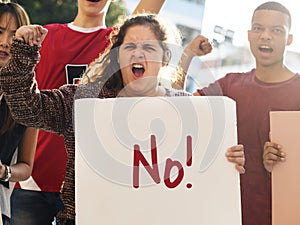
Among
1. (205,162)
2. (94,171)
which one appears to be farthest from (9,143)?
(205,162)

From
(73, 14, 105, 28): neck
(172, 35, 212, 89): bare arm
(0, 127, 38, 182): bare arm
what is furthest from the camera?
(73, 14, 105, 28): neck

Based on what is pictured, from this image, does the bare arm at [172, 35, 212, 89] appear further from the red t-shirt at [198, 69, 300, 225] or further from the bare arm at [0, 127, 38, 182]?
the bare arm at [0, 127, 38, 182]

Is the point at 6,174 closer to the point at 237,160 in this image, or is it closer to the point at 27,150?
the point at 27,150

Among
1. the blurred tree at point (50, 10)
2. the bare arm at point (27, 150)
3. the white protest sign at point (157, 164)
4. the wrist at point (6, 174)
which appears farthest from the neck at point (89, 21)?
the blurred tree at point (50, 10)

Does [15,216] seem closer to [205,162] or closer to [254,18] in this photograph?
[205,162]

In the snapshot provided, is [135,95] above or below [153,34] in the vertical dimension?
below

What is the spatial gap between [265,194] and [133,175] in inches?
20.0

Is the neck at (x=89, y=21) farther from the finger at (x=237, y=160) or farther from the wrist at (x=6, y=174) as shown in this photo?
the finger at (x=237, y=160)

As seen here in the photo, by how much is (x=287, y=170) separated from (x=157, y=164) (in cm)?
38

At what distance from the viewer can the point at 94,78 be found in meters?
1.88

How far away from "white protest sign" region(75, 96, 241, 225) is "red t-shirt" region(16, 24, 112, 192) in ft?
1.72

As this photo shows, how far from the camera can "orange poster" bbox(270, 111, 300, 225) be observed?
1868 millimetres

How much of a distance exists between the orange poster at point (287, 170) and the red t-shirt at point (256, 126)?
6.0 inches

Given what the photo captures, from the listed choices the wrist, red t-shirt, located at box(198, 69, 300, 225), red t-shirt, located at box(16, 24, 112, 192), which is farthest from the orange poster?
the wrist
